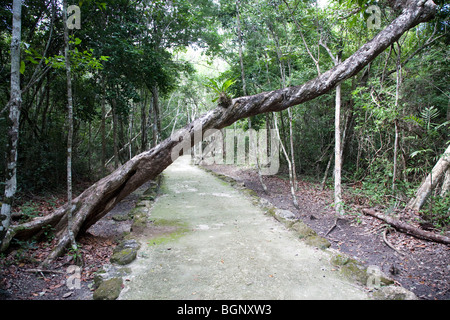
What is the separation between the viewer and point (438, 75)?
21.0ft

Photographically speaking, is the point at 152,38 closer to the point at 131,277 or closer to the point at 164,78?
the point at 164,78

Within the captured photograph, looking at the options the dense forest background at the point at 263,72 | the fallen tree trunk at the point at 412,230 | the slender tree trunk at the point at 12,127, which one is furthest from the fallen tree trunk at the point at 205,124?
the fallen tree trunk at the point at 412,230

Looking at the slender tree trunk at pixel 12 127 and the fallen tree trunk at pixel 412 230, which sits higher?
the slender tree trunk at pixel 12 127

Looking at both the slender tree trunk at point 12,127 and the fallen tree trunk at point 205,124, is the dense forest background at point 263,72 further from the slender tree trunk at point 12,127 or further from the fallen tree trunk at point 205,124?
the slender tree trunk at point 12,127

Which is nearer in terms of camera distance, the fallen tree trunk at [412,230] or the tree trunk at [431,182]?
the fallen tree trunk at [412,230]

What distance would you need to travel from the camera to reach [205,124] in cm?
448

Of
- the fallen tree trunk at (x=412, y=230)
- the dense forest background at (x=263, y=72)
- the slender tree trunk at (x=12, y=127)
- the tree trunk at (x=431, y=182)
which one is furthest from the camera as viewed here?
the dense forest background at (x=263, y=72)

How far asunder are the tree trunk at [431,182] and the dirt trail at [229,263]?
105 inches

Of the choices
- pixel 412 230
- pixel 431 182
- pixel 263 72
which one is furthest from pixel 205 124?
pixel 263 72

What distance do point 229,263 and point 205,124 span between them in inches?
94.7

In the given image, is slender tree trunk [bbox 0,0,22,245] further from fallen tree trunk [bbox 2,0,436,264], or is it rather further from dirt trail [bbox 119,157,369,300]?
dirt trail [bbox 119,157,369,300]

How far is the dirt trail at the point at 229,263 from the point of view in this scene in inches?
107

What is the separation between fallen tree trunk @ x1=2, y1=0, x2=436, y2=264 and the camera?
3.93 metres

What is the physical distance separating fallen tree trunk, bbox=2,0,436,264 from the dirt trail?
1.04 meters
